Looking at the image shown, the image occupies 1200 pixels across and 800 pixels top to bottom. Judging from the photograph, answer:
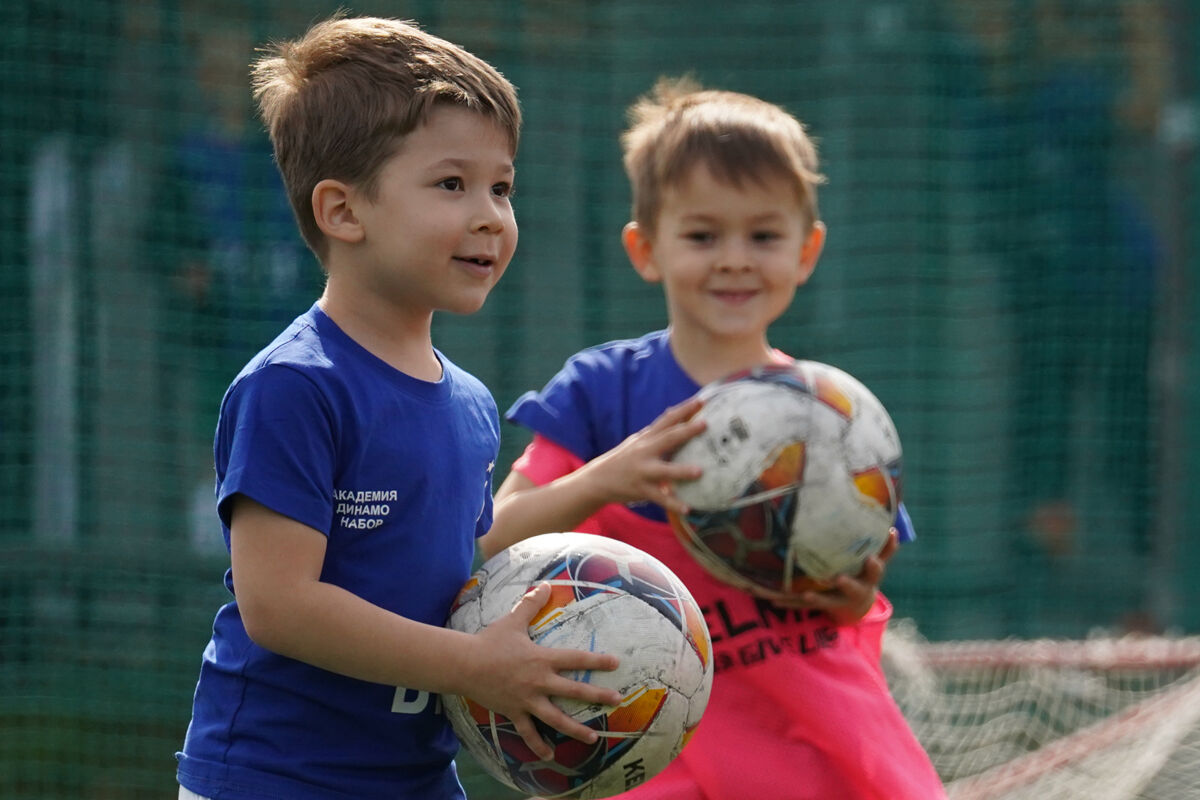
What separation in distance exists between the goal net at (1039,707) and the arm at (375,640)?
93.4 inches

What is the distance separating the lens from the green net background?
5758 mm

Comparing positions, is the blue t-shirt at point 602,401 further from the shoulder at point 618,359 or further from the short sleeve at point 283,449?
the short sleeve at point 283,449

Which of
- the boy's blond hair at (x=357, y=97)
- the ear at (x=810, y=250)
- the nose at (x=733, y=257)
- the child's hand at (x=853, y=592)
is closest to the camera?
the boy's blond hair at (x=357, y=97)

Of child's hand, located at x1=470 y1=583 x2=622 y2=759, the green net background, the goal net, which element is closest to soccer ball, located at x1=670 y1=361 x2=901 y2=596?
child's hand, located at x1=470 y1=583 x2=622 y2=759

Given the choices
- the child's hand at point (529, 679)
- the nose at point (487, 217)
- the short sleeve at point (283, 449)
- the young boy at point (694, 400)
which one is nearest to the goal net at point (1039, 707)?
the young boy at point (694, 400)

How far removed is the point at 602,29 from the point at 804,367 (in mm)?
4037

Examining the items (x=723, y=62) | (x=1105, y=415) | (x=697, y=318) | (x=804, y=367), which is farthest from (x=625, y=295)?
(x=804, y=367)

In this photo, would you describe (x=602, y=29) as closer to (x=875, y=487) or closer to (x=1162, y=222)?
(x=1162, y=222)

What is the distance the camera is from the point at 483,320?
20.7ft

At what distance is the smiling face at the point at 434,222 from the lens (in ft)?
7.87

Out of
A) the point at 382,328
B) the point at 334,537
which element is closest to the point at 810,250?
the point at 382,328

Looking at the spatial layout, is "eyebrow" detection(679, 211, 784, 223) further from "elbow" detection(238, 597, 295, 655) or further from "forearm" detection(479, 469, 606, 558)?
"elbow" detection(238, 597, 295, 655)

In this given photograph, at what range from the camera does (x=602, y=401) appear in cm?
299

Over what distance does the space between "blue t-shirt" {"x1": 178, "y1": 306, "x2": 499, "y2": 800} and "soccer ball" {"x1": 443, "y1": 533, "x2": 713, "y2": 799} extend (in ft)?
0.35
